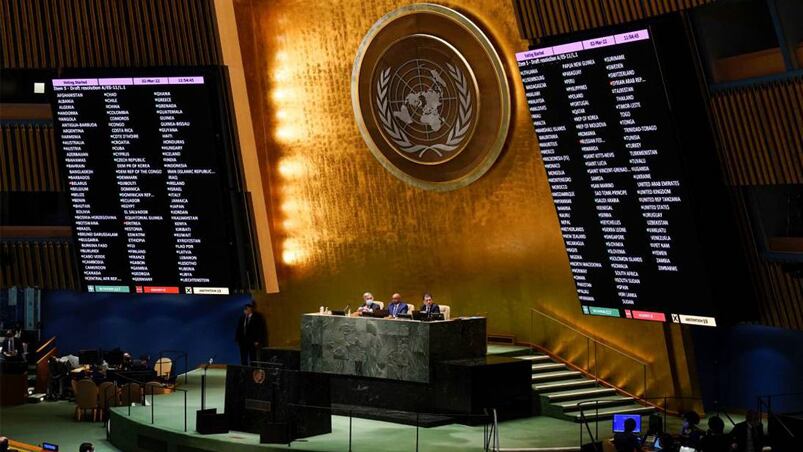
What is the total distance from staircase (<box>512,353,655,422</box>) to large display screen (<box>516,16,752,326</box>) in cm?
199

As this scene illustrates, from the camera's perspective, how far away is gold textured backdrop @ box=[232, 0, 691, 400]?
19.8m

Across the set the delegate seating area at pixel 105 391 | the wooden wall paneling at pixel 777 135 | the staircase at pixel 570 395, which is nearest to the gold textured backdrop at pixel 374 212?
the staircase at pixel 570 395

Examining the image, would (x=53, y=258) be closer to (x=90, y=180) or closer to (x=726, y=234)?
(x=90, y=180)

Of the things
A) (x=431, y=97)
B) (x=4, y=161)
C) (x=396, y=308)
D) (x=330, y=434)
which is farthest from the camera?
(x=4, y=161)

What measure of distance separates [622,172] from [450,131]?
544cm

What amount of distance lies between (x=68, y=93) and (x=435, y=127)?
6.11m

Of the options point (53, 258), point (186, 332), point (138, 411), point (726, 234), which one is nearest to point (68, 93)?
point (53, 258)

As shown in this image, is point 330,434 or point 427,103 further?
point 427,103

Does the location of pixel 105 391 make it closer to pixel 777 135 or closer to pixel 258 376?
pixel 258 376

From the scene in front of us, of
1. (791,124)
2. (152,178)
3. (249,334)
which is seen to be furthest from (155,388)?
(791,124)

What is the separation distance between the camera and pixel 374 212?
22.0m

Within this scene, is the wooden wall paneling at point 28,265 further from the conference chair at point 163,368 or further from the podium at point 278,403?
the podium at point 278,403

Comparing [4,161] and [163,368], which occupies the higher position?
[4,161]

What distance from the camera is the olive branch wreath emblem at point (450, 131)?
66.8 ft
